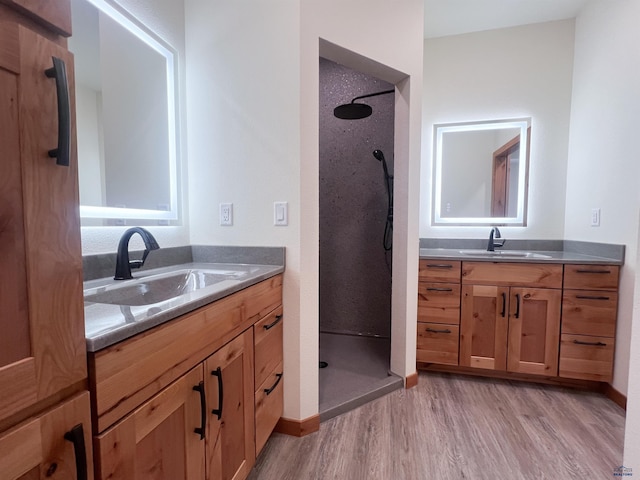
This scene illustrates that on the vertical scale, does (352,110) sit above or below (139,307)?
above

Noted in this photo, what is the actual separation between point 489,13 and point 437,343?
252 centimetres

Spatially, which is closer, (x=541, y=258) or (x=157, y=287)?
(x=157, y=287)

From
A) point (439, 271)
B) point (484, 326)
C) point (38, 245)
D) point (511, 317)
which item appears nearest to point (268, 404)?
point (38, 245)

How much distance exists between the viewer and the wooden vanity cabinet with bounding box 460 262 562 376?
206cm

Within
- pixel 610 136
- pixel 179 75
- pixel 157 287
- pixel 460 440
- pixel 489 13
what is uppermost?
pixel 489 13

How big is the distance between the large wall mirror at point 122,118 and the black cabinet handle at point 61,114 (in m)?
0.85

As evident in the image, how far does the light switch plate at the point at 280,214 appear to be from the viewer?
59.7 inches

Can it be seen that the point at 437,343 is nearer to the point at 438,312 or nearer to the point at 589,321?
the point at 438,312

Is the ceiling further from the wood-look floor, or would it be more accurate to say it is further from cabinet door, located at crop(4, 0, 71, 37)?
the wood-look floor

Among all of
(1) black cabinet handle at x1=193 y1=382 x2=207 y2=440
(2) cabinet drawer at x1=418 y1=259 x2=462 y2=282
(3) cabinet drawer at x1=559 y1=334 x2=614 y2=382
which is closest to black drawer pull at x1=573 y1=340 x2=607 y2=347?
(3) cabinet drawer at x1=559 y1=334 x2=614 y2=382

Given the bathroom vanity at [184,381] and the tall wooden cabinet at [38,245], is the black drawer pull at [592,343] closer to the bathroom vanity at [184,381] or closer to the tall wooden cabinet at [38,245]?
the bathroom vanity at [184,381]

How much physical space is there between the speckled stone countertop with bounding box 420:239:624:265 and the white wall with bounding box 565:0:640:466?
0.07 m

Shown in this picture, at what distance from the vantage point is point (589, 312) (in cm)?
199

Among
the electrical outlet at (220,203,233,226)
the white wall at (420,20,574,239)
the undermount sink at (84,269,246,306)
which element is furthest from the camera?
the white wall at (420,20,574,239)
